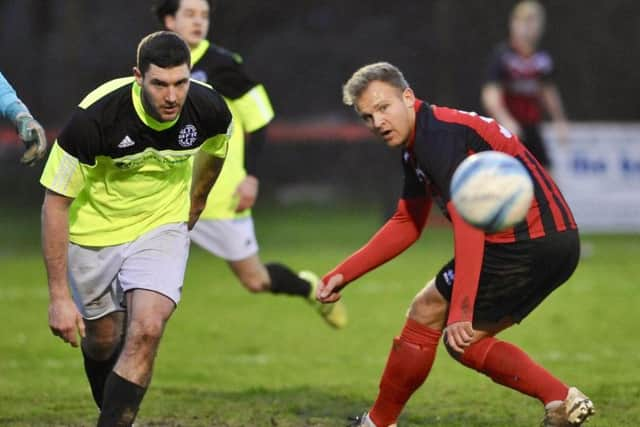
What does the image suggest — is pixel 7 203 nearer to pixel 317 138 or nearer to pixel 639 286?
pixel 317 138

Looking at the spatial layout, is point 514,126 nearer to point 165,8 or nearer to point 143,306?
point 165,8

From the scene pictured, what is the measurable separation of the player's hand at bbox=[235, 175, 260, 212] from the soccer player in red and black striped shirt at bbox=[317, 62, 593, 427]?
2291mm

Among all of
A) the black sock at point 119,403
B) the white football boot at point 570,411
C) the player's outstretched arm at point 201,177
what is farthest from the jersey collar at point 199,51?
the white football boot at point 570,411

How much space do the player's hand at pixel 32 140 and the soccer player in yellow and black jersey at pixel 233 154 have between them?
90.8 inches

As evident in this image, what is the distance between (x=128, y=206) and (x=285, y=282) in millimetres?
2915

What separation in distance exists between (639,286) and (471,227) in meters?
7.63

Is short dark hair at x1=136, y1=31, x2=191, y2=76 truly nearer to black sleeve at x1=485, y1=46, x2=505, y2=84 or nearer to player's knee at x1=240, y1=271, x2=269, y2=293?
player's knee at x1=240, y1=271, x2=269, y2=293

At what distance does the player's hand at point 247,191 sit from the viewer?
7785 mm

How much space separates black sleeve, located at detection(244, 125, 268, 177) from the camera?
26.1 feet

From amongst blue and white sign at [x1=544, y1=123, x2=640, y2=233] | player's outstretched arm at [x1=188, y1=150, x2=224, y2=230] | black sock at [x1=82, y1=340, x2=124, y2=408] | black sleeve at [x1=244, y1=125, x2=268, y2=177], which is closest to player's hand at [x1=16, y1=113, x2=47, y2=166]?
player's outstretched arm at [x1=188, y1=150, x2=224, y2=230]

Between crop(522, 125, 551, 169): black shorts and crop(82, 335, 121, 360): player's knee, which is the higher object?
crop(82, 335, 121, 360): player's knee

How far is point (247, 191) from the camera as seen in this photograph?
7.79 metres

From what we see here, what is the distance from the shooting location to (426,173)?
5207mm

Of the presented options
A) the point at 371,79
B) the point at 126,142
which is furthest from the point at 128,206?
the point at 371,79
